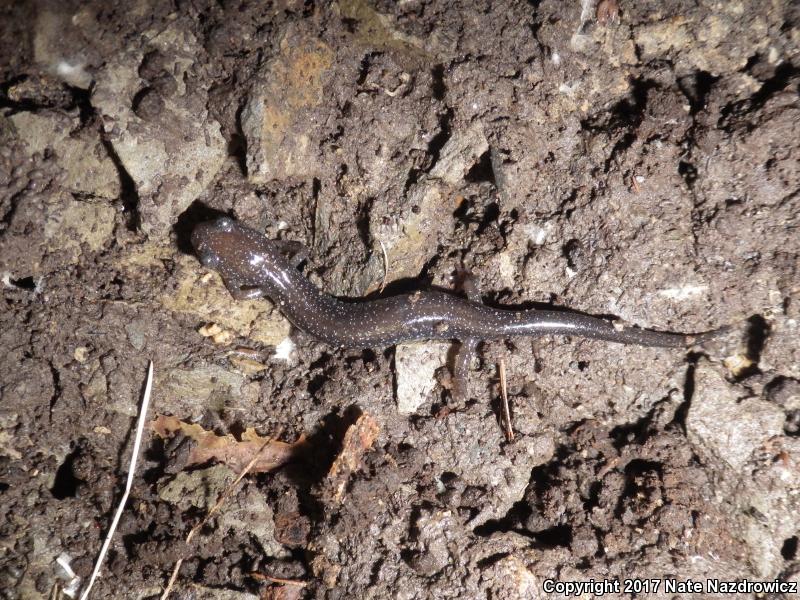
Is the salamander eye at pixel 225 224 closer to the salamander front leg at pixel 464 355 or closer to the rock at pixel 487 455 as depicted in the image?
the salamander front leg at pixel 464 355

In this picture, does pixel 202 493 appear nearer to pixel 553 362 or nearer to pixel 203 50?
pixel 553 362

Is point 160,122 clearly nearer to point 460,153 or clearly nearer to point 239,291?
point 239,291

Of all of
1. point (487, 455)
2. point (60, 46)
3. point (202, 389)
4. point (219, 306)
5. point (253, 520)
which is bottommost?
point (253, 520)

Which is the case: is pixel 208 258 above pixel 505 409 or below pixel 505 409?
above

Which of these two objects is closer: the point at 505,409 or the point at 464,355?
the point at 505,409

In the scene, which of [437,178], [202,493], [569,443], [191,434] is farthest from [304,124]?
[569,443]

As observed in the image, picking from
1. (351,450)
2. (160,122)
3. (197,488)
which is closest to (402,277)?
(351,450)

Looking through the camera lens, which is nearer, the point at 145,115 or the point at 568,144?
the point at 145,115
